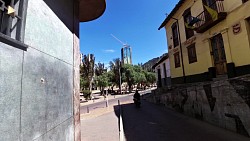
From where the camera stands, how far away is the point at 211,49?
12250 mm

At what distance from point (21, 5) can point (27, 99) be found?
1.35 metres

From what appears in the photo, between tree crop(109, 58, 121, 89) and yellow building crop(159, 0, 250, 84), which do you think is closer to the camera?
yellow building crop(159, 0, 250, 84)

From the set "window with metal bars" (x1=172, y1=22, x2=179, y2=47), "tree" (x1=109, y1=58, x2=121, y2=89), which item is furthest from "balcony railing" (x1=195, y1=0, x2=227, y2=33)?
"tree" (x1=109, y1=58, x2=121, y2=89)

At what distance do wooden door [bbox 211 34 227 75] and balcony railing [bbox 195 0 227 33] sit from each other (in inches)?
38.6

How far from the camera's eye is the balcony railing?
34.5ft

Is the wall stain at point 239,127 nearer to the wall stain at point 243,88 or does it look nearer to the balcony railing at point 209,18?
the wall stain at point 243,88

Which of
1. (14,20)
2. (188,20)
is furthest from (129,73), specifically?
(14,20)

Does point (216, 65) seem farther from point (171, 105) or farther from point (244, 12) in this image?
point (171, 105)

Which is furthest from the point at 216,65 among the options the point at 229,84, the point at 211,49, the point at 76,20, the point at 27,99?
the point at 27,99

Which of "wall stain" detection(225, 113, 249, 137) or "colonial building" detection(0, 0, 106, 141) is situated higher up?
"colonial building" detection(0, 0, 106, 141)

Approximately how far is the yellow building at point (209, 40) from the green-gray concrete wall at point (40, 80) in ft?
31.0

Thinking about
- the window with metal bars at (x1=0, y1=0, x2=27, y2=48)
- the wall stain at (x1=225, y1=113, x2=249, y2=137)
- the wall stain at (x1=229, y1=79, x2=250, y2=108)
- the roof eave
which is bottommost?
the wall stain at (x1=225, y1=113, x2=249, y2=137)

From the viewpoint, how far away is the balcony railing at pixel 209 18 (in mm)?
10513

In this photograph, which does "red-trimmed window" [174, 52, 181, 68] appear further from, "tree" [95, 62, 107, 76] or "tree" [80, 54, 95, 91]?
"tree" [95, 62, 107, 76]
